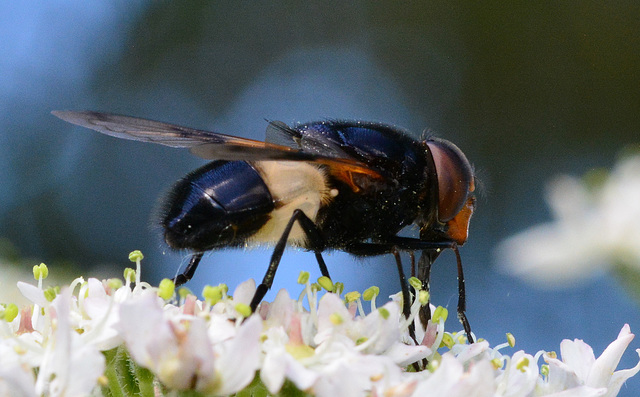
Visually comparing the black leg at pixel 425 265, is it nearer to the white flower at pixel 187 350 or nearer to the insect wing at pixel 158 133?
the insect wing at pixel 158 133

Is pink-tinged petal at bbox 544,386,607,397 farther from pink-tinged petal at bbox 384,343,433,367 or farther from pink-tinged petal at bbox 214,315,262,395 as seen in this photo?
pink-tinged petal at bbox 214,315,262,395

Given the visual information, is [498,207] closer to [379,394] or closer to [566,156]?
[566,156]

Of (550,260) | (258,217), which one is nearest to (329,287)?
(258,217)

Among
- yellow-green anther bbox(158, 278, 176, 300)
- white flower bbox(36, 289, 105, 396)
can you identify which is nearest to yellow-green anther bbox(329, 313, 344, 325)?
yellow-green anther bbox(158, 278, 176, 300)

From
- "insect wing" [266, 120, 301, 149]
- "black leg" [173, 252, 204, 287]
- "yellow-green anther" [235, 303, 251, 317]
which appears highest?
"insect wing" [266, 120, 301, 149]

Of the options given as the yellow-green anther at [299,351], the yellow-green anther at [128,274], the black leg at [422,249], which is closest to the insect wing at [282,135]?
the black leg at [422,249]

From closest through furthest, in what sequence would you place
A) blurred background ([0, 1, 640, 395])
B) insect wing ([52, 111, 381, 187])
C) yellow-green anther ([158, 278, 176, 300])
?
yellow-green anther ([158, 278, 176, 300]), insect wing ([52, 111, 381, 187]), blurred background ([0, 1, 640, 395])
